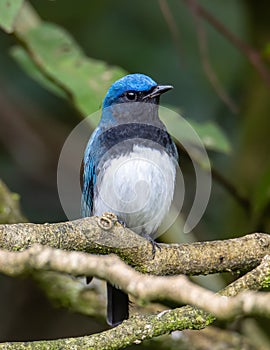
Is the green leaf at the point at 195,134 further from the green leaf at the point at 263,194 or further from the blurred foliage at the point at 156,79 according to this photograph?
the blurred foliage at the point at 156,79

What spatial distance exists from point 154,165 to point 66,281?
856 mm

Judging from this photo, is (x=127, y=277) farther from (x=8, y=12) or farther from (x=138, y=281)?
(x=8, y=12)

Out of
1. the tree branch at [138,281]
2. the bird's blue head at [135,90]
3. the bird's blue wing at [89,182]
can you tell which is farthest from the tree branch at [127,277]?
the bird's blue head at [135,90]

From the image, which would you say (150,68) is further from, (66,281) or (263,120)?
(66,281)

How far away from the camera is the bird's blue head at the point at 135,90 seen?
3830 millimetres

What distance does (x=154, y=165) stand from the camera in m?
3.62

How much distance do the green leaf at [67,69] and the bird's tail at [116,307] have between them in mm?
869

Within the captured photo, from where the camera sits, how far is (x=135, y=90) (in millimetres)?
3861

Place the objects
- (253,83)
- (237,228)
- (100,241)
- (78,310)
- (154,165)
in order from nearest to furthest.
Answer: (100,241) < (154,165) < (78,310) < (237,228) < (253,83)

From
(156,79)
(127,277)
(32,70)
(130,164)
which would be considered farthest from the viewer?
(156,79)

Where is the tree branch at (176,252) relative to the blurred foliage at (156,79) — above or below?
below

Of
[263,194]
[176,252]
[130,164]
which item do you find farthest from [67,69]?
[176,252]

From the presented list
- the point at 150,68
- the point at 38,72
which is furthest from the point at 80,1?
the point at 38,72

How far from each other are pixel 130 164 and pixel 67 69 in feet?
2.38
